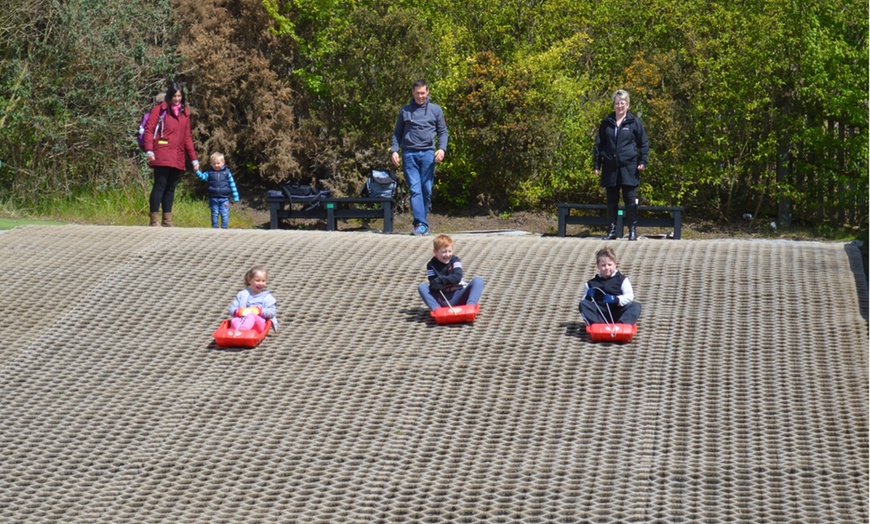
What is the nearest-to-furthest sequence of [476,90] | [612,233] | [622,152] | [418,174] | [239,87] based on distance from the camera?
[612,233]
[622,152]
[418,174]
[476,90]
[239,87]

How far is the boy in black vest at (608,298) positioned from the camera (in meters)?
6.85

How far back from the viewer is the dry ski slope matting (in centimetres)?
522

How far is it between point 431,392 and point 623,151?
4.47 m

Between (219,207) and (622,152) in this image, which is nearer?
(622,152)

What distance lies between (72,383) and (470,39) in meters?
10.7

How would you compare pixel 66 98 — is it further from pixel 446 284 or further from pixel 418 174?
pixel 446 284

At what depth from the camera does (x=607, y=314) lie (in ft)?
22.7

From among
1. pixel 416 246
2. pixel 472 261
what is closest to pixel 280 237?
pixel 416 246

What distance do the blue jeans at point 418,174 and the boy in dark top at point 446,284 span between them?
330 cm

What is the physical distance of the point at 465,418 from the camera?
5945 millimetres

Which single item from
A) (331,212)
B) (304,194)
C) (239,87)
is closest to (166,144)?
(331,212)

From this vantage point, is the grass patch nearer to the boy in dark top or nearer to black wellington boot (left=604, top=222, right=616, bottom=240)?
black wellington boot (left=604, top=222, right=616, bottom=240)

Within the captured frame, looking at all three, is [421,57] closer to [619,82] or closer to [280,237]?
[619,82]

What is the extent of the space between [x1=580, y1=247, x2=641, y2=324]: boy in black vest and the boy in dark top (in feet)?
2.33
